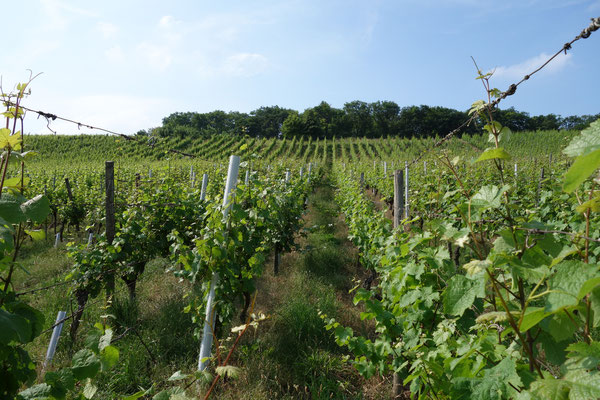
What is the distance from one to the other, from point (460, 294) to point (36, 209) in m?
1.34

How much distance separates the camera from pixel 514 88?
1.80 metres

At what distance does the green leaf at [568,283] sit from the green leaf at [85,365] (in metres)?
1.31

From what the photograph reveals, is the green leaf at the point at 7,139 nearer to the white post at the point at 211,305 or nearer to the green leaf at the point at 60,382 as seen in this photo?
the green leaf at the point at 60,382

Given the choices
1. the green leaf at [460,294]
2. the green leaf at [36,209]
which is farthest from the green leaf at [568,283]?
the green leaf at [36,209]

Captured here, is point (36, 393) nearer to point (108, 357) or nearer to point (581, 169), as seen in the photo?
point (108, 357)

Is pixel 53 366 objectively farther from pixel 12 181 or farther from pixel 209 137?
pixel 209 137

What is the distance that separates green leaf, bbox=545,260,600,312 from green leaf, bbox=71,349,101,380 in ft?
4.29

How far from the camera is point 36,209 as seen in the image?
1.06m

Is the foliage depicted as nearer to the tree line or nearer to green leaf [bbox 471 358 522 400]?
green leaf [bbox 471 358 522 400]

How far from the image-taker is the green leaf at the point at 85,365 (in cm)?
109

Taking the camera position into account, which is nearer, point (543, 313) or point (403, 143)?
point (543, 313)

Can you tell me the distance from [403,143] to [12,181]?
41420 millimetres

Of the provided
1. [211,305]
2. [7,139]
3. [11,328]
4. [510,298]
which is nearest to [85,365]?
[11,328]

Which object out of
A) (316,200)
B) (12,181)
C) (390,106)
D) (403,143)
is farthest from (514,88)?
(390,106)
